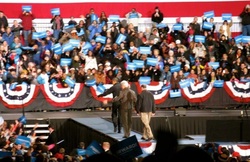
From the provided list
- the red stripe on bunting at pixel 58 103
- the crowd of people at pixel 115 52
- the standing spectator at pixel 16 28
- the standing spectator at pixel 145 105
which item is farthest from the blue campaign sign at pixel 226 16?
the standing spectator at pixel 145 105

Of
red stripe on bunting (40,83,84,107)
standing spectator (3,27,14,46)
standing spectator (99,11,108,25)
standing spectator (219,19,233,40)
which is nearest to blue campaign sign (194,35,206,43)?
standing spectator (219,19,233,40)

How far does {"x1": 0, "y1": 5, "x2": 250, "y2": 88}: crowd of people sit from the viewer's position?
91.9 feet

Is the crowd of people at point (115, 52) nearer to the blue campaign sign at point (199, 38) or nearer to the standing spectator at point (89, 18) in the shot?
the standing spectator at point (89, 18)

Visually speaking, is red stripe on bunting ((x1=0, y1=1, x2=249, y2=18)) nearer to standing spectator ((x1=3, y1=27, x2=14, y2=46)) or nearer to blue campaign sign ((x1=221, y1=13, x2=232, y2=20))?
blue campaign sign ((x1=221, y1=13, x2=232, y2=20))

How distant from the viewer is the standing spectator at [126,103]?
67.4 ft

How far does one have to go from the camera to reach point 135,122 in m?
25.5

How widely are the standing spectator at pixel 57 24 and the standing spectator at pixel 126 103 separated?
10.8 m

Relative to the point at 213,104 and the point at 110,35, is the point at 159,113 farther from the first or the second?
the point at 110,35

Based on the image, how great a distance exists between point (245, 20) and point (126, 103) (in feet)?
46.1

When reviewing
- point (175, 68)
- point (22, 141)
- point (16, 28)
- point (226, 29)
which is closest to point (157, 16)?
point (226, 29)

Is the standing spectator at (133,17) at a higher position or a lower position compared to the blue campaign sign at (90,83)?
higher

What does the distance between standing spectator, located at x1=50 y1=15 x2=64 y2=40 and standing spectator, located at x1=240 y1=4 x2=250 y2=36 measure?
24.8ft

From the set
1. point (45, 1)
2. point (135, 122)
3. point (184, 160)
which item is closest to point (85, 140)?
point (135, 122)

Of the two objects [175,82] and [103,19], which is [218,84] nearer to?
[175,82]
